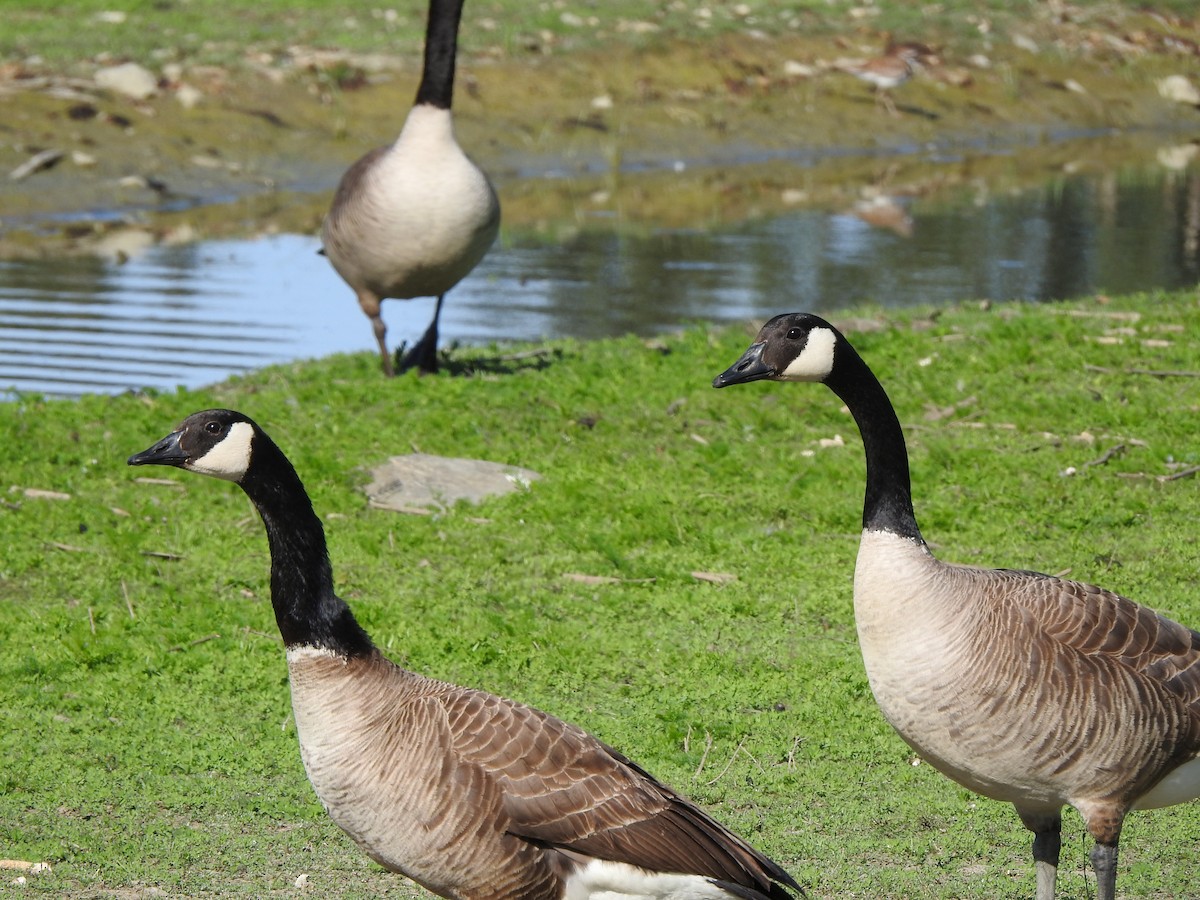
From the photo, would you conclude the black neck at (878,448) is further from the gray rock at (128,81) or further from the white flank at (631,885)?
the gray rock at (128,81)

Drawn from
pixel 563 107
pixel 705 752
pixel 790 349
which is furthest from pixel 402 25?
pixel 790 349

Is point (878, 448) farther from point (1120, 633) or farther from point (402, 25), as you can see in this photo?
point (402, 25)

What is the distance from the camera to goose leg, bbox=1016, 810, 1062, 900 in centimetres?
485

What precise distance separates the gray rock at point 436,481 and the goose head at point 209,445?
3.92 meters

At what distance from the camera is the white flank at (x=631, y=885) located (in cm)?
436

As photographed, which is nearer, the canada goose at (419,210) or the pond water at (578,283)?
the canada goose at (419,210)

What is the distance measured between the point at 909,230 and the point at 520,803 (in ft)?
56.5

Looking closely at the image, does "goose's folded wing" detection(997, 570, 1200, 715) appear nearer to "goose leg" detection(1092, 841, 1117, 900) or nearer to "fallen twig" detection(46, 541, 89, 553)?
"goose leg" detection(1092, 841, 1117, 900)

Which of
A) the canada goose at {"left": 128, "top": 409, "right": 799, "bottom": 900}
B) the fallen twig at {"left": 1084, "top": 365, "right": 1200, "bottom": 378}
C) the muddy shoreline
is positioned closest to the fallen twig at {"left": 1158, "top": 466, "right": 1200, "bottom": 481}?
the fallen twig at {"left": 1084, "top": 365, "right": 1200, "bottom": 378}

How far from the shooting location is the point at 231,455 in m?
4.57

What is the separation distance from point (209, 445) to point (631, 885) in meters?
1.80

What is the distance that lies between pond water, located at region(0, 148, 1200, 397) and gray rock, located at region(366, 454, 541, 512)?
11.8ft

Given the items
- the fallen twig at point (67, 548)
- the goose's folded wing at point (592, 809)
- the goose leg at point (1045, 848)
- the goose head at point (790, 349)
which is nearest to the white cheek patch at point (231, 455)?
the goose's folded wing at point (592, 809)

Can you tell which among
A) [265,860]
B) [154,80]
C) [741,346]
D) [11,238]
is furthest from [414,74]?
[265,860]
